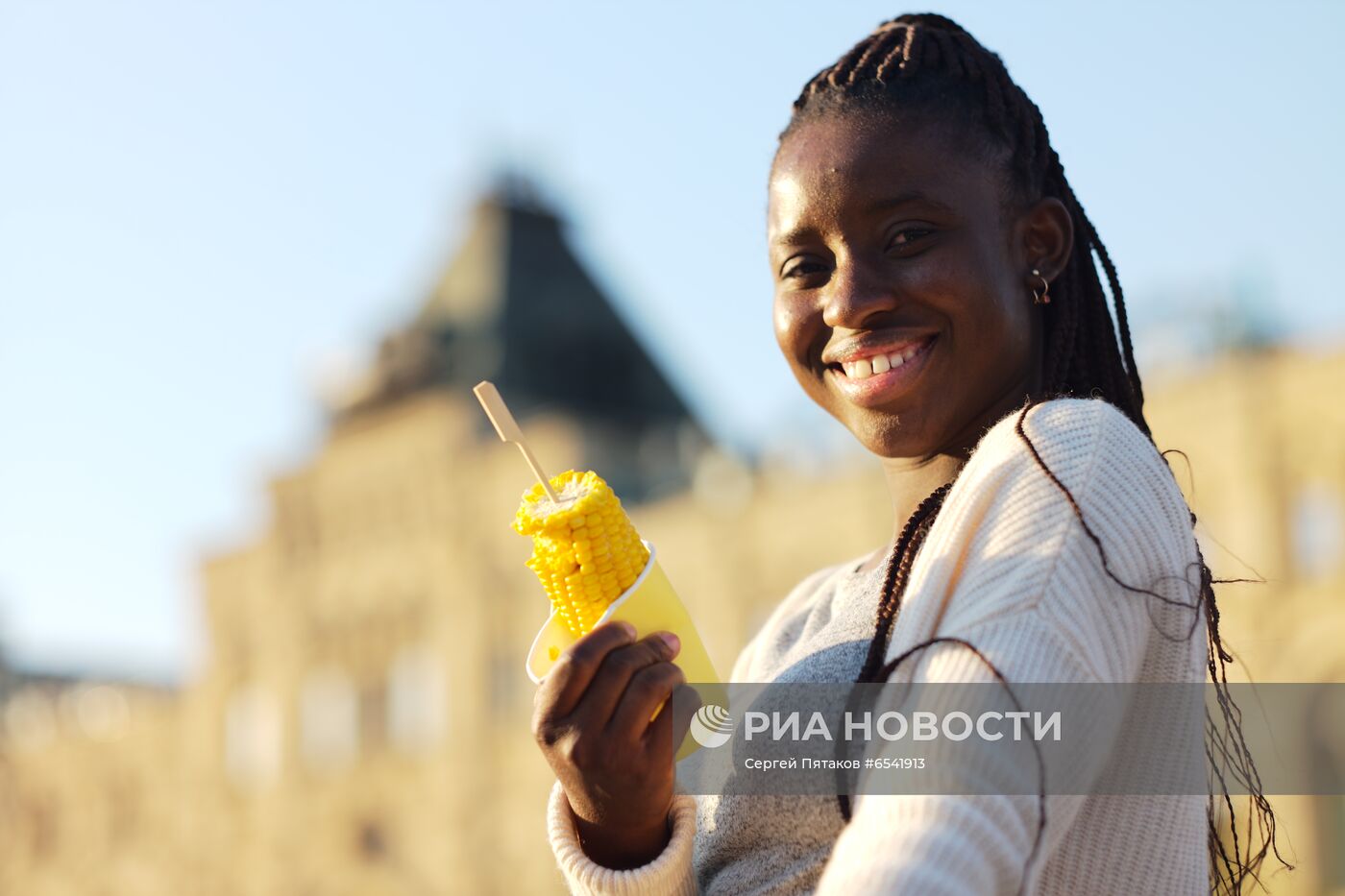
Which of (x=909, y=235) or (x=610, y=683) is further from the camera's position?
(x=909, y=235)

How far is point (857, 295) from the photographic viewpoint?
6.89ft

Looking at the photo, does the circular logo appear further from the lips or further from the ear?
the ear

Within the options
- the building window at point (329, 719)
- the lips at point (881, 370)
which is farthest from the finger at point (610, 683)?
the building window at point (329, 719)

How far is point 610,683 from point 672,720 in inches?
3.9

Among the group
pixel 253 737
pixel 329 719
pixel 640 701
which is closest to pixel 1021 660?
pixel 640 701

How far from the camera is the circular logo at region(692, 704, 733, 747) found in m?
2.14

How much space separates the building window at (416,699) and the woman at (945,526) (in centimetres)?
2531

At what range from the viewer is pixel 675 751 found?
1937 millimetres

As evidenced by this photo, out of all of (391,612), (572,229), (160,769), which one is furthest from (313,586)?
(572,229)

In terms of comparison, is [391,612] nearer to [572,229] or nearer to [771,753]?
[572,229]

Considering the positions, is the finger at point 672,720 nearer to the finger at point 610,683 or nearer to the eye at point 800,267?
the finger at point 610,683

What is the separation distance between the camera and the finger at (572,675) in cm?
182

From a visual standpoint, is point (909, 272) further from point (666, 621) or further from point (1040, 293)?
point (666, 621)

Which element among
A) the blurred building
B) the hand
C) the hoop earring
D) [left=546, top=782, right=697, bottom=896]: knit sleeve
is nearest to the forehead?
the hoop earring
